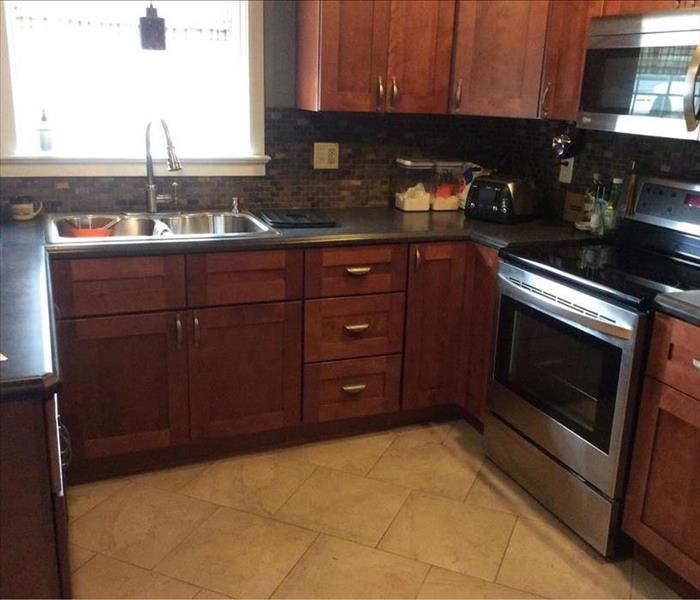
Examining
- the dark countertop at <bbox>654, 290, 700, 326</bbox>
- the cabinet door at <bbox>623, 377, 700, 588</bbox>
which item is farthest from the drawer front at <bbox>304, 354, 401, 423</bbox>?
the dark countertop at <bbox>654, 290, 700, 326</bbox>

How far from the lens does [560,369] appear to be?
86.4 inches

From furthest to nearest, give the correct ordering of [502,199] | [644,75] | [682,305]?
[502,199]
[644,75]
[682,305]

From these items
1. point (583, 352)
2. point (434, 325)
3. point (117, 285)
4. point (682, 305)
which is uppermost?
point (682, 305)

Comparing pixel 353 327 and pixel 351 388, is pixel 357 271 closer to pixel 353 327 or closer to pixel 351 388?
pixel 353 327

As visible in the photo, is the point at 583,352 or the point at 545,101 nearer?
the point at 583,352

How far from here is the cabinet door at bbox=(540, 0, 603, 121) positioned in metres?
2.43

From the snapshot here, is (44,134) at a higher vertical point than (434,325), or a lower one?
higher

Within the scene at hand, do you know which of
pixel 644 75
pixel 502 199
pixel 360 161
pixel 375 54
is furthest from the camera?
pixel 360 161

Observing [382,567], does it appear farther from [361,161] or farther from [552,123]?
[552,123]

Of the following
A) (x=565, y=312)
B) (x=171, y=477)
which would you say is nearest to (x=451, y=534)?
(x=565, y=312)

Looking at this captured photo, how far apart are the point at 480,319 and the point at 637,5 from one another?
117 centimetres

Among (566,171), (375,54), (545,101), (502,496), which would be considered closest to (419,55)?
(375,54)

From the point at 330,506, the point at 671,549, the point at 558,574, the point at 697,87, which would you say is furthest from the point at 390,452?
the point at 697,87

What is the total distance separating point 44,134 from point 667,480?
241 cm
